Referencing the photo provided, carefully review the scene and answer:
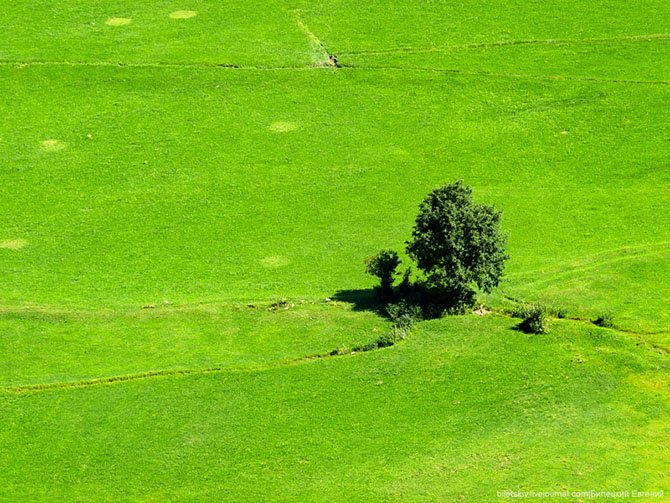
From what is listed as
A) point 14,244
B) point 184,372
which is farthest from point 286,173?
point 184,372

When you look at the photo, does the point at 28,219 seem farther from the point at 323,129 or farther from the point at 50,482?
A: the point at 50,482

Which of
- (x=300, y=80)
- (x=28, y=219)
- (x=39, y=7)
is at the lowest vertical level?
(x=28, y=219)

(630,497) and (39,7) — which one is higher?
(39,7)

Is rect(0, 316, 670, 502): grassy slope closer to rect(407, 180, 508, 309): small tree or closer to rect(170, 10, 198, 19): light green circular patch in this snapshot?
rect(407, 180, 508, 309): small tree

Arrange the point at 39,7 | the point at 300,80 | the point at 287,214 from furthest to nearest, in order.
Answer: the point at 39,7
the point at 300,80
the point at 287,214

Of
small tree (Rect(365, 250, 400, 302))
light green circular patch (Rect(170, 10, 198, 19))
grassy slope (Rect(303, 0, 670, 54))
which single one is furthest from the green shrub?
light green circular patch (Rect(170, 10, 198, 19))

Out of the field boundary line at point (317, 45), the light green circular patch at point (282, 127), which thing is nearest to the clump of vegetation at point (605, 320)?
the light green circular patch at point (282, 127)

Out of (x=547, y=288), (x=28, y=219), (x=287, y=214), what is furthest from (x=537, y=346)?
(x=28, y=219)

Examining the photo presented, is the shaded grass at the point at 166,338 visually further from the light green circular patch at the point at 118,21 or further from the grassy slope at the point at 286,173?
the light green circular patch at the point at 118,21

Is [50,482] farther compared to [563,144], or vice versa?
[563,144]
